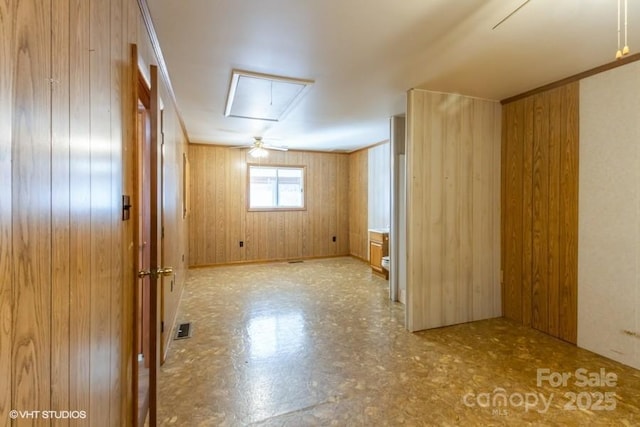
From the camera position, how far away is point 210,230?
20.0 ft

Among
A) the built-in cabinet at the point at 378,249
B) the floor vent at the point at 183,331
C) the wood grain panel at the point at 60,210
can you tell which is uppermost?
the wood grain panel at the point at 60,210

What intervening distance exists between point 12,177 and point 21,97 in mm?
178

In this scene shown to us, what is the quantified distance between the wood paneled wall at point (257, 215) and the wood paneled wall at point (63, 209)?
4.85 metres

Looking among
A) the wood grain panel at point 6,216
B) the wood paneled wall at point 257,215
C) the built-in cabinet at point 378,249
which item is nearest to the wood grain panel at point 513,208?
the built-in cabinet at point 378,249

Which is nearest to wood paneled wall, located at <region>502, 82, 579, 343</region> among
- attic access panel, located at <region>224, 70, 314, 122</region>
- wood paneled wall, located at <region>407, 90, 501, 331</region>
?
wood paneled wall, located at <region>407, 90, 501, 331</region>

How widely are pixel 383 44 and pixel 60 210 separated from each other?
2.16 meters

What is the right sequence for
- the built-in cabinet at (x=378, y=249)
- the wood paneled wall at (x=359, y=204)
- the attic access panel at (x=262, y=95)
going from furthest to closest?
the wood paneled wall at (x=359, y=204), the built-in cabinet at (x=378, y=249), the attic access panel at (x=262, y=95)

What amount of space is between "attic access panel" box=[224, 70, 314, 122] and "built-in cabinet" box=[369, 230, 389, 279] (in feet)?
8.48

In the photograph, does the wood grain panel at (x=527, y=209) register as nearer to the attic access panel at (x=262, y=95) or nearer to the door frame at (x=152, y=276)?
the attic access panel at (x=262, y=95)

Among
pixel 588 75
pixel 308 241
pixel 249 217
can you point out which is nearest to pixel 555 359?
pixel 588 75

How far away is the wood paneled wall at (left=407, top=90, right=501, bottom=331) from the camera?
313 centimetres

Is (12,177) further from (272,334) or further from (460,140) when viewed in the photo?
(460,140)

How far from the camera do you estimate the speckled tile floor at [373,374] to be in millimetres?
1908

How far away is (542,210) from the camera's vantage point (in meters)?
3.08
